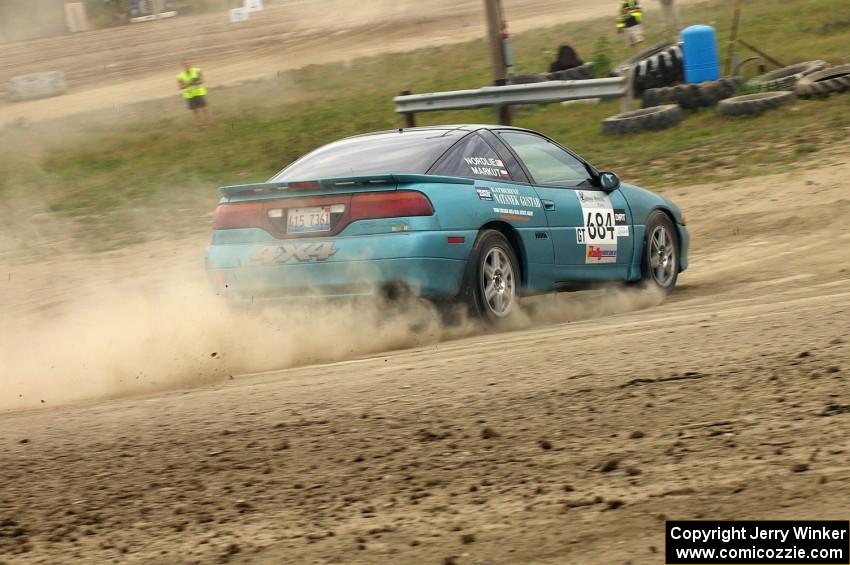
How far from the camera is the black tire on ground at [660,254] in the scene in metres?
9.14

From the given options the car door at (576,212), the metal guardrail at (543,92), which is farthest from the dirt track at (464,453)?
the metal guardrail at (543,92)

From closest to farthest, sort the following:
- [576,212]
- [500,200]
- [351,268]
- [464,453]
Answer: [464,453]
[351,268]
[500,200]
[576,212]

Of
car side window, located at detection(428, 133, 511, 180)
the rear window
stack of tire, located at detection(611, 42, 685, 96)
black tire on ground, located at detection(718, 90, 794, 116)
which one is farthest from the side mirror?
stack of tire, located at detection(611, 42, 685, 96)

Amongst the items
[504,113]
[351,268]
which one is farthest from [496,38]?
[351,268]

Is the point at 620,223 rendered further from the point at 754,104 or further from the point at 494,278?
the point at 754,104

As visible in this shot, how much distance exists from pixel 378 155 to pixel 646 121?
9881mm

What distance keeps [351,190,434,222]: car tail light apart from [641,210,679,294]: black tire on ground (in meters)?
2.65

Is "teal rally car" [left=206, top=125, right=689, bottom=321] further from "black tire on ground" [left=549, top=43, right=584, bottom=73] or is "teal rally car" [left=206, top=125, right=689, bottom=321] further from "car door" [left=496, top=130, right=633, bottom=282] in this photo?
"black tire on ground" [left=549, top=43, right=584, bottom=73]

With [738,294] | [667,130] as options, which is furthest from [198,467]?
[667,130]

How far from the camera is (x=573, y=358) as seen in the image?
18.9 ft

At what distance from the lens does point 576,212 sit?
331 inches

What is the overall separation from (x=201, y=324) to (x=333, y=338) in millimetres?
839

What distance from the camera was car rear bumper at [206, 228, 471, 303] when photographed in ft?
22.8

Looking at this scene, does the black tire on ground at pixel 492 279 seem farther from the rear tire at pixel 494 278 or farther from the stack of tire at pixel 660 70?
the stack of tire at pixel 660 70
